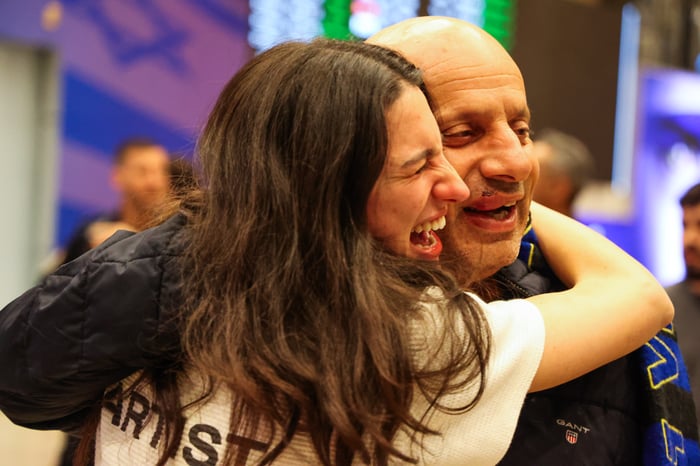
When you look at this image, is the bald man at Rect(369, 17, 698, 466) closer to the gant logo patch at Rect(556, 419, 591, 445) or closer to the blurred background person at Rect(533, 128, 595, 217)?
the gant logo patch at Rect(556, 419, 591, 445)

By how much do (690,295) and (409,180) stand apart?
260 cm

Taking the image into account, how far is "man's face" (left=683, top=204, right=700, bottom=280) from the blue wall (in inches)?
105

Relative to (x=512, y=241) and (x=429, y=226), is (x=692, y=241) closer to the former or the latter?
(x=512, y=241)

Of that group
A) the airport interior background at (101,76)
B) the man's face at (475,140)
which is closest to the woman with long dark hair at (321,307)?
the man's face at (475,140)

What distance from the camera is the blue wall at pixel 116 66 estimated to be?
5379mm

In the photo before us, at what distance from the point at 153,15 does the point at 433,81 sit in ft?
13.3

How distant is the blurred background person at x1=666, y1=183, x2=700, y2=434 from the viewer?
3379mm

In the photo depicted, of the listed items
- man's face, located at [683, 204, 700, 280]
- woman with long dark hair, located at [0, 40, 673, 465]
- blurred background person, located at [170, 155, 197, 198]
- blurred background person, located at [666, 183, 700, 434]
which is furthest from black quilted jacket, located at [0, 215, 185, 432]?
man's face, located at [683, 204, 700, 280]

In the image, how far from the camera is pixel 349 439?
136 centimetres

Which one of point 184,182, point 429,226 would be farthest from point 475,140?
point 184,182

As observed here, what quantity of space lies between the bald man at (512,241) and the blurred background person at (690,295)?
1.47 metres

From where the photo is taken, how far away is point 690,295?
3.79 meters

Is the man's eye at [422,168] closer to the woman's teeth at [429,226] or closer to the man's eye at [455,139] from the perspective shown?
the woman's teeth at [429,226]

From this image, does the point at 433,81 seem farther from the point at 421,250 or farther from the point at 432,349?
the point at 432,349
